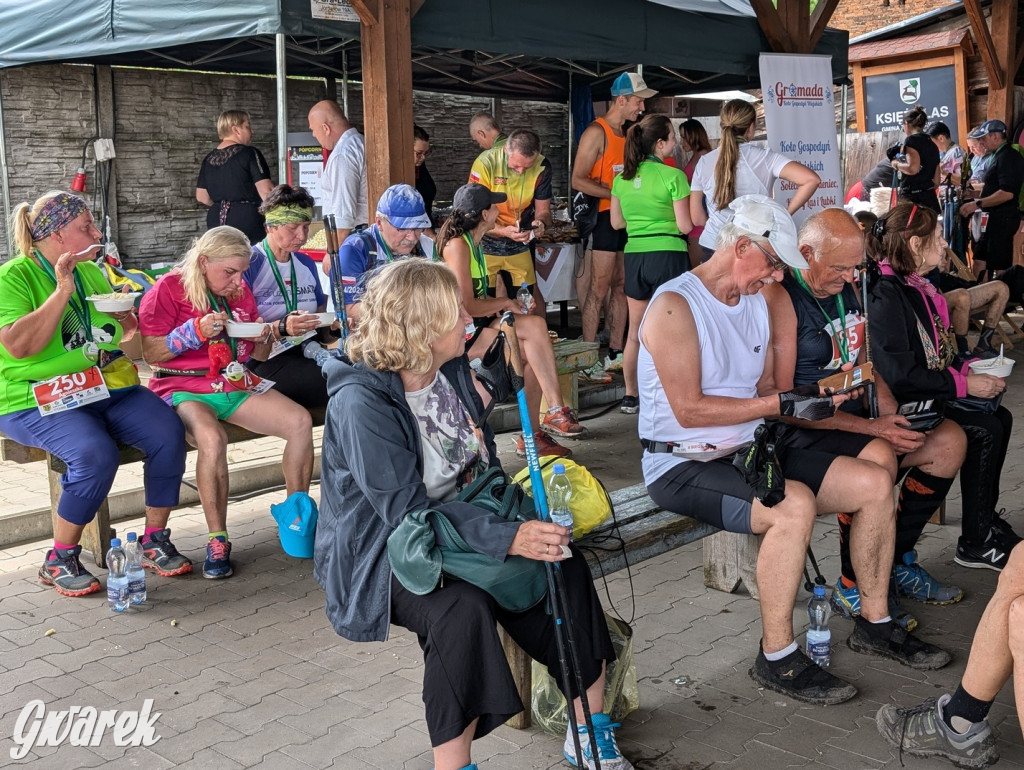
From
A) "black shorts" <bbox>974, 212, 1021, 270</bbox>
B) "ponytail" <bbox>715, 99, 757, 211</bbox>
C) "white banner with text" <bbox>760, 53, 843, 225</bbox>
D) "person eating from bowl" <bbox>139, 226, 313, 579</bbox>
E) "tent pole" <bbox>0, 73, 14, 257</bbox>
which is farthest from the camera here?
"black shorts" <bbox>974, 212, 1021, 270</bbox>

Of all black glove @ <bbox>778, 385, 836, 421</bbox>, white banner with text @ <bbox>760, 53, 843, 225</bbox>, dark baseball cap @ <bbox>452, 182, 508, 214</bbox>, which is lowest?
black glove @ <bbox>778, 385, 836, 421</bbox>

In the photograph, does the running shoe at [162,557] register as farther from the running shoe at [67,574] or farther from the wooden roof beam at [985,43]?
the wooden roof beam at [985,43]

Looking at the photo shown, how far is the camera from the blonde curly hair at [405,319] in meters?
2.71

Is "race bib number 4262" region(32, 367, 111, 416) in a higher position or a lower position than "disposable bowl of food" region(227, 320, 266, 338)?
lower

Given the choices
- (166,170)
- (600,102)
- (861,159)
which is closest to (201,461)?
(166,170)

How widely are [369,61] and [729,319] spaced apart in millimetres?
3342

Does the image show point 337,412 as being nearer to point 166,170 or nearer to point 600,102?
point 166,170

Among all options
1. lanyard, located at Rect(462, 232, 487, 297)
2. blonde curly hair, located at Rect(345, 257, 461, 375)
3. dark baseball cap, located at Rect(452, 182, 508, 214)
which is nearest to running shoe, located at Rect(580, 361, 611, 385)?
lanyard, located at Rect(462, 232, 487, 297)

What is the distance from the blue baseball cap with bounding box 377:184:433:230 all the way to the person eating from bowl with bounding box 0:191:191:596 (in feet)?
4.28

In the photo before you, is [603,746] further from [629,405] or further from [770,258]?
[629,405]

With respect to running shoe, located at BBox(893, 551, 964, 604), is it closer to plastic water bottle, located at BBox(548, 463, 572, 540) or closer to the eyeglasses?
the eyeglasses

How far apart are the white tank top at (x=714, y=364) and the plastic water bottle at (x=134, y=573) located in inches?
80.4

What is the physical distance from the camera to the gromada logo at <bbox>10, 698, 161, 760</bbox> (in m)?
3.14

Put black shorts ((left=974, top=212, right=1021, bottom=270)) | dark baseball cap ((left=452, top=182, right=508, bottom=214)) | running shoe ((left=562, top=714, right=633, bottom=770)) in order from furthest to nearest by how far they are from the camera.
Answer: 1. black shorts ((left=974, top=212, right=1021, bottom=270))
2. dark baseball cap ((left=452, top=182, right=508, bottom=214))
3. running shoe ((left=562, top=714, right=633, bottom=770))
